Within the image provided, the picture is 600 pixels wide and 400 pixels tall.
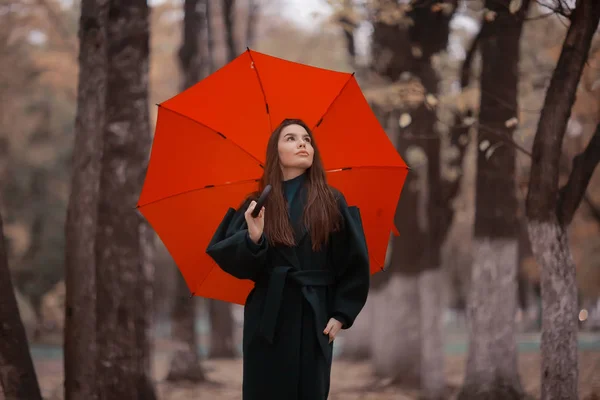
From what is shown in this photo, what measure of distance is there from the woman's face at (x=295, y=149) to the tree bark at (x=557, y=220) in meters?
2.55

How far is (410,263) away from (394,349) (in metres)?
1.53

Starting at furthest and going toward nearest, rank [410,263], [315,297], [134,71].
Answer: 1. [410,263]
2. [134,71]
3. [315,297]

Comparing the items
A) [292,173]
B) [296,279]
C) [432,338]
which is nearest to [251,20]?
[432,338]

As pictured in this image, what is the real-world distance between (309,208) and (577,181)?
2.90 meters

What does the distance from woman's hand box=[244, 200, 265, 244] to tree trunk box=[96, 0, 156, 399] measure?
11.1 ft

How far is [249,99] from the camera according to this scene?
5383 mm

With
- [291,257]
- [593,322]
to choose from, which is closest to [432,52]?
[291,257]

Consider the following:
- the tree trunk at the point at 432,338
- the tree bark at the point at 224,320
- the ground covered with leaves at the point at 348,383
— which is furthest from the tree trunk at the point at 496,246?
the tree bark at the point at 224,320

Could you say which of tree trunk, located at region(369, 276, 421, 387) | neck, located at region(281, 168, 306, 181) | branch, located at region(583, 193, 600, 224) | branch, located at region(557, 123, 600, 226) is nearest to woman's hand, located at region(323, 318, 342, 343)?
neck, located at region(281, 168, 306, 181)

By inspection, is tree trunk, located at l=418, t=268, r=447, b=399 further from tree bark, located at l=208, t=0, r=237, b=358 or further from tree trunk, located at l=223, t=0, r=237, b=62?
tree trunk, located at l=223, t=0, r=237, b=62

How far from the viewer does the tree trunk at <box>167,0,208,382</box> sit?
14070 millimetres

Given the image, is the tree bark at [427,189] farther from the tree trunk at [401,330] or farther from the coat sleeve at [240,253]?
the coat sleeve at [240,253]

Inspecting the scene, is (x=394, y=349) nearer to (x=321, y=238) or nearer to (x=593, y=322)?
(x=321, y=238)

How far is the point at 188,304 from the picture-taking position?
1477 cm
